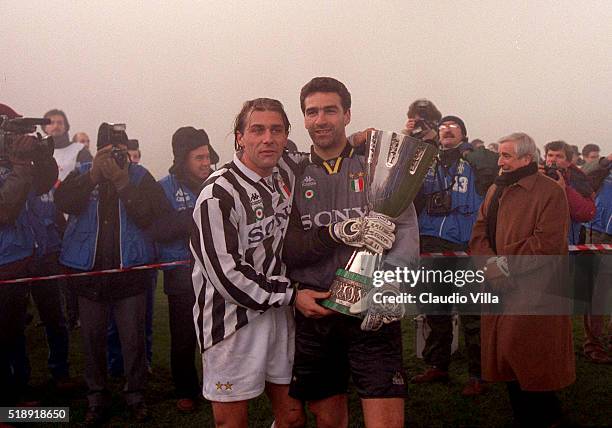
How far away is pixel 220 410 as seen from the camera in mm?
2186

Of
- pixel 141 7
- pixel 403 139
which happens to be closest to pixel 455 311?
pixel 403 139

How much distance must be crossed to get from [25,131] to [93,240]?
1.82 feet

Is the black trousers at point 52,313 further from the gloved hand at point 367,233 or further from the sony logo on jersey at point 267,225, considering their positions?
the gloved hand at point 367,233

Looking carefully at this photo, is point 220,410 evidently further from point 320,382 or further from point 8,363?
point 8,363

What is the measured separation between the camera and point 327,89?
2379mm

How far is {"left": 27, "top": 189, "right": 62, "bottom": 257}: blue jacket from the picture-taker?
2.70 metres

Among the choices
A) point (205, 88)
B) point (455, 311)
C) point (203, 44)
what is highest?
point (203, 44)

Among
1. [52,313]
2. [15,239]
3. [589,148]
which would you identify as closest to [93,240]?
[15,239]

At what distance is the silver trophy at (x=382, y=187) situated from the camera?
2152 millimetres

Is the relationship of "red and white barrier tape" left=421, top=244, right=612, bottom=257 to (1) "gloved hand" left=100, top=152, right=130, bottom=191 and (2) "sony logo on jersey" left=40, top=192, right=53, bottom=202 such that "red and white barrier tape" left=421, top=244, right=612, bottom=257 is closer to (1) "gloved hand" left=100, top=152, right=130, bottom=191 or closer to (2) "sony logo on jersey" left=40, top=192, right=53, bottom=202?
(1) "gloved hand" left=100, top=152, right=130, bottom=191

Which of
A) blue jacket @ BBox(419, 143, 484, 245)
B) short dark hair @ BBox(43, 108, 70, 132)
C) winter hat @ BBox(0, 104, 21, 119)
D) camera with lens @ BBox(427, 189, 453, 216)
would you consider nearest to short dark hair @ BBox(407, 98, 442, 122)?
blue jacket @ BBox(419, 143, 484, 245)

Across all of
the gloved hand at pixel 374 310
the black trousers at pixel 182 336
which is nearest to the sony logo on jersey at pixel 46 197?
the black trousers at pixel 182 336

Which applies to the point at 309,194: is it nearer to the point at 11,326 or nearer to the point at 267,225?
the point at 267,225

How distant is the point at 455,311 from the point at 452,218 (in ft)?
1.31
